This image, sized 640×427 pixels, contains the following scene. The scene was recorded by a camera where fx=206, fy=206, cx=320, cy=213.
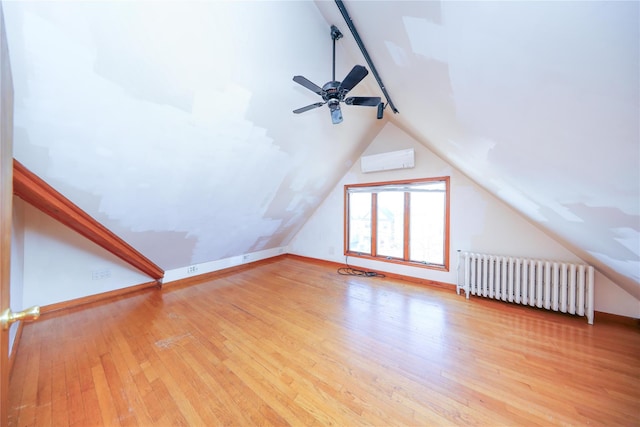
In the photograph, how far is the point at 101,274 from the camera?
286 centimetres

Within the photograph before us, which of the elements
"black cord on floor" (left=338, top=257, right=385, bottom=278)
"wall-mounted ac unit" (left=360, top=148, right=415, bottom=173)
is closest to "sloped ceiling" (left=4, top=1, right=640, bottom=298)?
"wall-mounted ac unit" (left=360, top=148, right=415, bottom=173)

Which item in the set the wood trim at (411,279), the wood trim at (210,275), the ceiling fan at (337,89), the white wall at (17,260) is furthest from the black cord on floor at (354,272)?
the white wall at (17,260)

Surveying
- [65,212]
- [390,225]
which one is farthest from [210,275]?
[390,225]

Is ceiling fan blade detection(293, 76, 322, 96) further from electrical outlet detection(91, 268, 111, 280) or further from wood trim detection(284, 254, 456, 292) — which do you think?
electrical outlet detection(91, 268, 111, 280)

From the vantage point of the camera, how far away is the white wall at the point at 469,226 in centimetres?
241

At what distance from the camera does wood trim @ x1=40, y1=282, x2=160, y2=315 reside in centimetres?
252

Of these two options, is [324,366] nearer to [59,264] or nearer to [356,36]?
[356,36]

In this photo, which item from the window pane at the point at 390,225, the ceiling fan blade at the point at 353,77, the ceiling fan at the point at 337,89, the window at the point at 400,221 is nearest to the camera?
the ceiling fan blade at the point at 353,77

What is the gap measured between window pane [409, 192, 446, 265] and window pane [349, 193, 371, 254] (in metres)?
0.82

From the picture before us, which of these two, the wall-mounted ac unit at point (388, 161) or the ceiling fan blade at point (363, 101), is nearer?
the ceiling fan blade at point (363, 101)

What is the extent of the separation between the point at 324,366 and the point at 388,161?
120 inches

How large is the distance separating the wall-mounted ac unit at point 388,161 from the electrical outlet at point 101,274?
14.0 ft

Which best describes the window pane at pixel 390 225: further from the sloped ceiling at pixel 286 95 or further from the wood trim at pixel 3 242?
the wood trim at pixel 3 242

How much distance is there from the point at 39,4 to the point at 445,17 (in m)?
1.98
